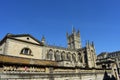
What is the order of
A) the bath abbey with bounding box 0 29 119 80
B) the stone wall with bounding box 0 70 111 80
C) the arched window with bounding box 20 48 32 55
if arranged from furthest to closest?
the arched window with bounding box 20 48 32 55
the bath abbey with bounding box 0 29 119 80
the stone wall with bounding box 0 70 111 80

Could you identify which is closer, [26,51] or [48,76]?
[48,76]

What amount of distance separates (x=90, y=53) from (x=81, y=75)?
47912 mm

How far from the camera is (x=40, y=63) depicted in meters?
24.2

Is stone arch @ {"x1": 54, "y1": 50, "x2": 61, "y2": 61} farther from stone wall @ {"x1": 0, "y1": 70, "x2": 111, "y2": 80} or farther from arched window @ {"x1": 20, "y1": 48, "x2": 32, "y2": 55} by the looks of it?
stone wall @ {"x1": 0, "y1": 70, "x2": 111, "y2": 80}

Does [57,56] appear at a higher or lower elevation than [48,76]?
higher

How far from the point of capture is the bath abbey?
9828mm

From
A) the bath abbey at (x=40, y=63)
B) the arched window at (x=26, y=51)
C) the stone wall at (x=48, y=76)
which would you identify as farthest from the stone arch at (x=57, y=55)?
the stone wall at (x=48, y=76)

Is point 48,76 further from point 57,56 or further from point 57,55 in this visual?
point 57,55

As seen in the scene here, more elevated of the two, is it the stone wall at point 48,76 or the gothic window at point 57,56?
the gothic window at point 57,56

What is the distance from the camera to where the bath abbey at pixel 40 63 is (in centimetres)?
983

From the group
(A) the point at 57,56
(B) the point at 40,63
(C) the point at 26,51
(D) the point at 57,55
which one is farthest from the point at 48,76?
(D) the point at 57,55

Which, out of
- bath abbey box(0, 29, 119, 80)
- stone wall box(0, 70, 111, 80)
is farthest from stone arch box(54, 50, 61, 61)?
stone wall box(0, 70, 111, 80)

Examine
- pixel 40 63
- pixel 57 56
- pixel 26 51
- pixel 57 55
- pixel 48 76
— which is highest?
pixel 57 55

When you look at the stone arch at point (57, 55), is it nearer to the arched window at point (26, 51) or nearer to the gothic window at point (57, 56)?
the gothic window at point (57, 56)
